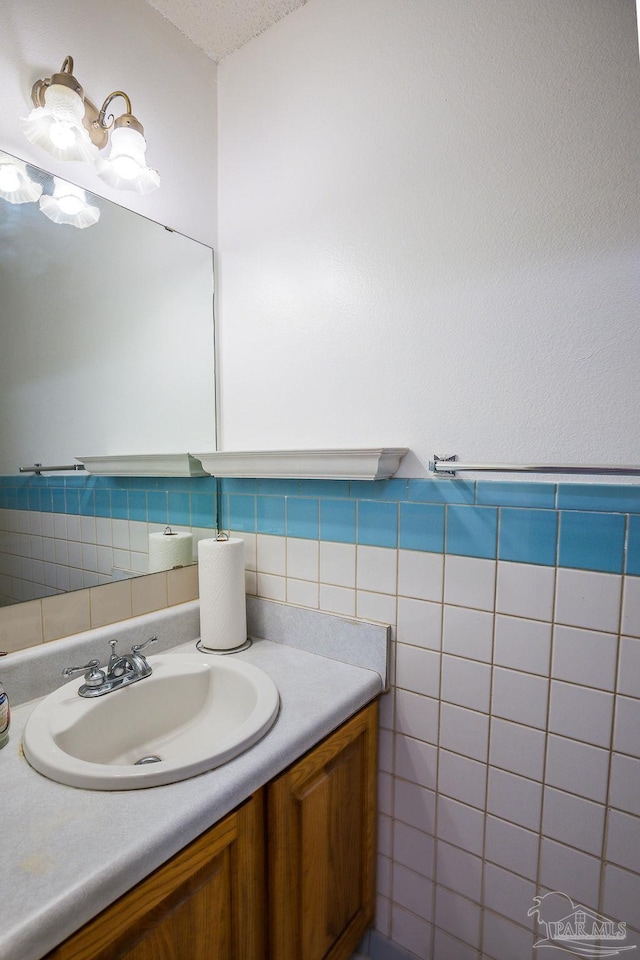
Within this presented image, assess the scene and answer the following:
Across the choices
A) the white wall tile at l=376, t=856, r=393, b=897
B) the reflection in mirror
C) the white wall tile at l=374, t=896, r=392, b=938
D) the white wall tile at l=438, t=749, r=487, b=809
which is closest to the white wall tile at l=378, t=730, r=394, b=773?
the white wall tile at l=438, t=749, r=487, b=809

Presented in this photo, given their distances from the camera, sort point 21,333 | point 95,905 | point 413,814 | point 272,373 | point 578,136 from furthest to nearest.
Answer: point 272,373 < point 413,814 < point 21,333 < point 578,136 < point 95,905

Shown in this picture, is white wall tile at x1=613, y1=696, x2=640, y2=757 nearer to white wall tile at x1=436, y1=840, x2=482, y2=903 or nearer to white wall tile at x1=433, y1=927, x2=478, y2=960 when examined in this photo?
white wall tile at x1=436, y1=840, x2=482, y2=903

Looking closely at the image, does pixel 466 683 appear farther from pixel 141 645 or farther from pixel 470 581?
pixel 141 645

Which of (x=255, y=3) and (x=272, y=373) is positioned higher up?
(x=255, y=3)

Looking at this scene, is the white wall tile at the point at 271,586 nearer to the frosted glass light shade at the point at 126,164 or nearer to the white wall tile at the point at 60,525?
the white wall tile at the point at 60,525

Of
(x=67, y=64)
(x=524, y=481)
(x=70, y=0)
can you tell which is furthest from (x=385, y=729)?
(x=70, y=0)

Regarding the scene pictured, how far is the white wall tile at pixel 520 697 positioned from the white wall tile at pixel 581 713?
19mm

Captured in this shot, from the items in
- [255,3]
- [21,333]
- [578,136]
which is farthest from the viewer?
[255,3]

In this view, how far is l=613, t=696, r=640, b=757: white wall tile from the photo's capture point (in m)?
0.87

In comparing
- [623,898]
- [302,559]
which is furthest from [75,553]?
[623,898]

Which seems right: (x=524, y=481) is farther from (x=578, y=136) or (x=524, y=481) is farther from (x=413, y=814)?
(x=413, y=814)

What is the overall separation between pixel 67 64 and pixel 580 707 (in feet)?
5.73

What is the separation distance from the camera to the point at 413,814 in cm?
113

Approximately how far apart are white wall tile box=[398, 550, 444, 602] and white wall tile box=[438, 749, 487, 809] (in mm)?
371
